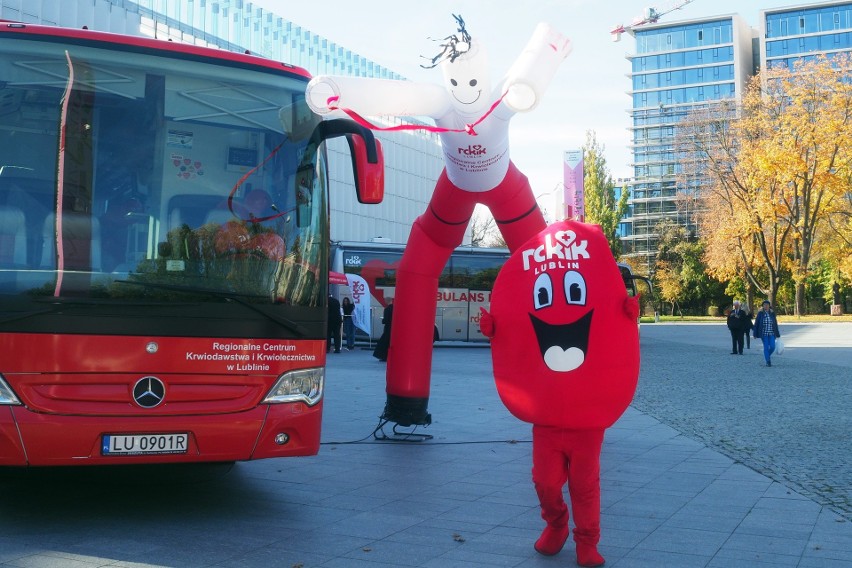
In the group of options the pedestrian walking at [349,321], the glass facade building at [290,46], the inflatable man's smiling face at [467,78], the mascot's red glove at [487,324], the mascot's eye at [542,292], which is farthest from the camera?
the glass facade building at [290,46]

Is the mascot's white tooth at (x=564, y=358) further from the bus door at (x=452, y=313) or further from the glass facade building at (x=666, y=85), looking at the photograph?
the glass facade building at (x=666, y=85)

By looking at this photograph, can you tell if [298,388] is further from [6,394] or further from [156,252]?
[6,394]

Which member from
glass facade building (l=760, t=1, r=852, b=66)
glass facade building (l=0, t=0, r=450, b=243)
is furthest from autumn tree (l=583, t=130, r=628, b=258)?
glass facade building (l=760, t=1, r=852, b=66)

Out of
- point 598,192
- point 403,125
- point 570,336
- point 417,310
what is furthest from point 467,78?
point 598,192

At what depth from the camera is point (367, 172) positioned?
6.63 m

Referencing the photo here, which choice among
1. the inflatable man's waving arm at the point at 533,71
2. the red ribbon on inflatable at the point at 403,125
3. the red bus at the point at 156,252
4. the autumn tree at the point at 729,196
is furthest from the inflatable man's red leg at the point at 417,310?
the autumn tree at the point at 729,196

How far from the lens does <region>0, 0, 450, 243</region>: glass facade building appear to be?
35969 mm

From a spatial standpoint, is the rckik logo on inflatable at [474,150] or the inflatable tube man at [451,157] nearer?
the inflatable tube man at [451,157]

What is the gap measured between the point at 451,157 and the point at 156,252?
328 centimetres

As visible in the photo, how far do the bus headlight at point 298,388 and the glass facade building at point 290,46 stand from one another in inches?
1045

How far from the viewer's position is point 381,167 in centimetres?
670

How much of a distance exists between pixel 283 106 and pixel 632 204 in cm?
11712

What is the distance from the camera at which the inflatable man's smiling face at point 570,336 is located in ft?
17.5

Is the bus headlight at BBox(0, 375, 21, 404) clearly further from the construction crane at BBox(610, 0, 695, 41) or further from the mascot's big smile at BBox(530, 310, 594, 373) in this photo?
the construction crane at BBox(610, 0, 695, 41)
